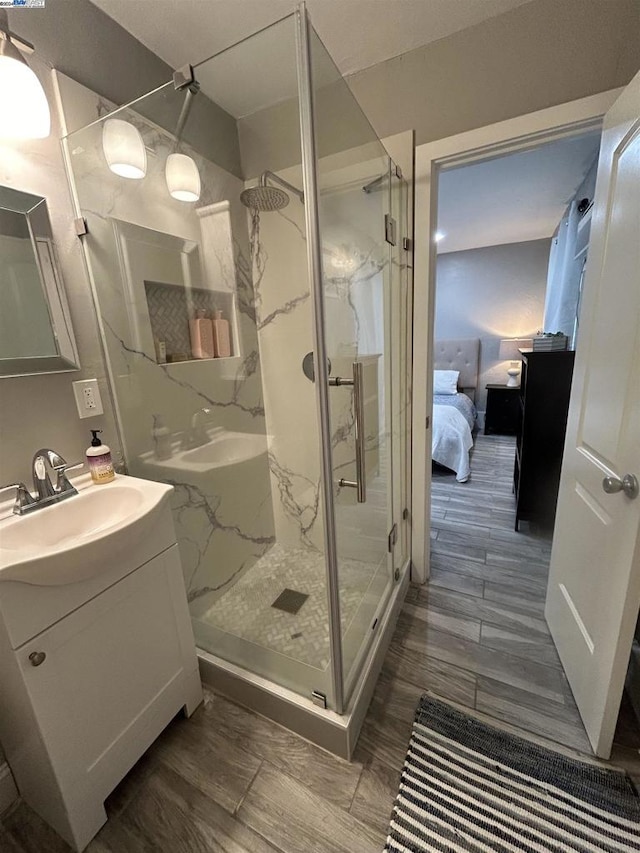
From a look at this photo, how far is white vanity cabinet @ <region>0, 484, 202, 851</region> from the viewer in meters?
0.83

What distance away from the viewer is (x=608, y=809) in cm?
101

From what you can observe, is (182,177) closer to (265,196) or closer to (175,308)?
(265,196)

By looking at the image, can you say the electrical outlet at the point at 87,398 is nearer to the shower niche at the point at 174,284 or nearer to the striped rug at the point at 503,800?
the shower niche at the point at 174,284

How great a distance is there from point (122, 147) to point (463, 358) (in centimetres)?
447

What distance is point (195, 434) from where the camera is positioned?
1.68m

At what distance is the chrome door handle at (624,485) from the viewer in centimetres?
96

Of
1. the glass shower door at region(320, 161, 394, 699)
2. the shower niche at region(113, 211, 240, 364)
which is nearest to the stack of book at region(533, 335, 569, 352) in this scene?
the glass shower door at region(320, 161, 394, 699)

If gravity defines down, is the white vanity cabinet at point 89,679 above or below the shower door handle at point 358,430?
below

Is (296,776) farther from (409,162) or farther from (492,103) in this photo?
(492,103)

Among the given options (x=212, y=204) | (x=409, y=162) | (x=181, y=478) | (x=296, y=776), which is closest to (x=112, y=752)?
(x=296, y=776)

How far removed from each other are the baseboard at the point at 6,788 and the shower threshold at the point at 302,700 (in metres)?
0.60

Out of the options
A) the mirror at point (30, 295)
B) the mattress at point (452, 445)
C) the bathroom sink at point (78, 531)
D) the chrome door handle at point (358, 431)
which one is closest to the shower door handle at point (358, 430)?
the chrome door handle at point (358, 431)

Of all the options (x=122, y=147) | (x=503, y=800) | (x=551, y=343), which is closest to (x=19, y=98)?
(x=122, y=147)

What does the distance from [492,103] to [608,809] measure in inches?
96.3
